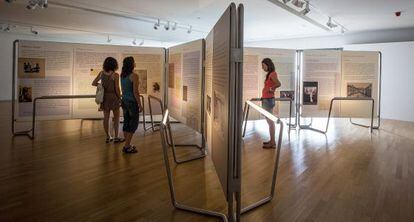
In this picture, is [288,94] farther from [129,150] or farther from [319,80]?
[129,150]

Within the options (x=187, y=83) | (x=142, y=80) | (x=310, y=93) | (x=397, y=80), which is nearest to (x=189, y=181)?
(x=187, y=83)

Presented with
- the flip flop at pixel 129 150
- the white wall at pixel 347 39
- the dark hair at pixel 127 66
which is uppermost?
the white wall at pixel 347 39

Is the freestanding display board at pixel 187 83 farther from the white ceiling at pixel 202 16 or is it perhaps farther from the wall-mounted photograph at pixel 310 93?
the wall-mounted photograph at pixel 310 93

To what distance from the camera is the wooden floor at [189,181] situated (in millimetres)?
2777

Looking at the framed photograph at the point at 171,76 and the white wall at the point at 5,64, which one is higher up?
the white wall at the point at 5,64

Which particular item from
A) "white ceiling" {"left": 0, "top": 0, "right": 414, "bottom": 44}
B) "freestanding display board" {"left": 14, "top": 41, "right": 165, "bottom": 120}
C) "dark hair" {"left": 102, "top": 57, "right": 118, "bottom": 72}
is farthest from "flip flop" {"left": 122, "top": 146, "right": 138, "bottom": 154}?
"white ceiling" {"left": 0, "top": 0, "right": 414, "bottom": 44}

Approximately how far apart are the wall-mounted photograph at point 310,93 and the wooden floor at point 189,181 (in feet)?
4.08

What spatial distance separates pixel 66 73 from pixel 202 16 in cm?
412

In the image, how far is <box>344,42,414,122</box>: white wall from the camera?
948 cm

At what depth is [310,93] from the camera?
273 inches

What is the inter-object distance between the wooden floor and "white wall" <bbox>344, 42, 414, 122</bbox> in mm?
4422

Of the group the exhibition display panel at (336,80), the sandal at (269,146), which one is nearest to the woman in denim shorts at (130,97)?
the sandal at (269,146)

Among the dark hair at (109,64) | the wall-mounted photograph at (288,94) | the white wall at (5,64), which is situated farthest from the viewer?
the white wall at (5,64)

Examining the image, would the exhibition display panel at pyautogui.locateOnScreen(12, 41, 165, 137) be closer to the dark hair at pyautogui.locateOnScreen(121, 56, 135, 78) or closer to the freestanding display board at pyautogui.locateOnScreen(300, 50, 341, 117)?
the dark hair at pyautogui.locateOnScreen(121, 56, 135, 78)
